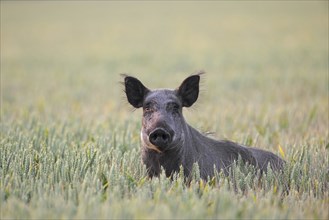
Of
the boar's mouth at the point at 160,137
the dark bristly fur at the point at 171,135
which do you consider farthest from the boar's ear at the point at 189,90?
the boar's mouth at the point at 160,137

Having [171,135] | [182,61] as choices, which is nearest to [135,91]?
[171,135]

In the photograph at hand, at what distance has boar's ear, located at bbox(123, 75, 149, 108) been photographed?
7578 mm

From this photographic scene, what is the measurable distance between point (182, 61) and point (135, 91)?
747 inches

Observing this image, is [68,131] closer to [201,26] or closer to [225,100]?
[225,100]

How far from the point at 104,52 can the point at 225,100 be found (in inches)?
656

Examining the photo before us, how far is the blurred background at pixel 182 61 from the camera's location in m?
12.8

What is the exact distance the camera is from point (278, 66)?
2380cm

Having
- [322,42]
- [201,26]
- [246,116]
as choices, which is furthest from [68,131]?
[201,26]

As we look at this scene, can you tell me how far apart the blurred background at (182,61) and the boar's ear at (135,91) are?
0.95 m

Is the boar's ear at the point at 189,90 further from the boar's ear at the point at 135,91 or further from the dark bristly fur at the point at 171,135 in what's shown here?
the boar's ear at the point at 135,91

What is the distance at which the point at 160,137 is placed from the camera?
263 inches

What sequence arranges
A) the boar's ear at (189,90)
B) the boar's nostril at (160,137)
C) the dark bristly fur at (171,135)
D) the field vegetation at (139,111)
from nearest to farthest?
the field vegetation at (139,111), the boar's nostril at (160,137), the dark bristly fur at (171,135), the boar's ear at (189,90)

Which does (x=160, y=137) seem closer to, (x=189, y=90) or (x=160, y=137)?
(x=160, y=137)

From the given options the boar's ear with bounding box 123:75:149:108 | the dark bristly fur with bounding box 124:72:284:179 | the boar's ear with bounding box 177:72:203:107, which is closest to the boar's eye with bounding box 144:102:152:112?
the dark bristly fur with bounding box 124:72:284:179
